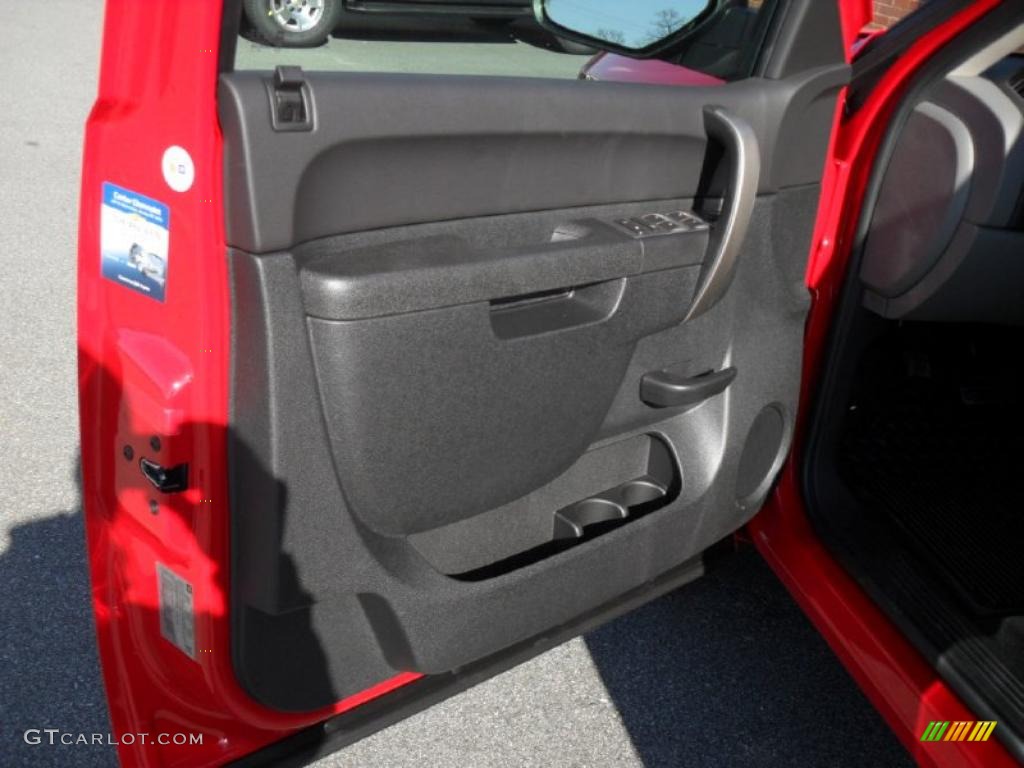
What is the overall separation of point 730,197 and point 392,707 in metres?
0.88

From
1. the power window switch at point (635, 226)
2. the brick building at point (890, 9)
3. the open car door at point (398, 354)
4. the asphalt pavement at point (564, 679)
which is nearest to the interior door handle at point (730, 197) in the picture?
the open car door at point (398, 354)

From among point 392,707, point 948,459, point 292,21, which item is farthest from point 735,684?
point 292,21

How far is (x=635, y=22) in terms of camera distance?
1.64m

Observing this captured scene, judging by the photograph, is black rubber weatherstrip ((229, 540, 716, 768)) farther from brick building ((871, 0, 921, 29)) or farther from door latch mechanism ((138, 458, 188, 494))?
brick building ((871, 0, 921, 29))

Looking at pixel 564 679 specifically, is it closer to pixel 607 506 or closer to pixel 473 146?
pixel 607 506

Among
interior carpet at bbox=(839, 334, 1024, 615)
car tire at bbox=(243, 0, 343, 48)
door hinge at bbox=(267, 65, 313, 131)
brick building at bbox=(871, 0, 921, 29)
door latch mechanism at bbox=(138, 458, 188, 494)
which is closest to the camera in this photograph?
door hinge at bbox=(267, 65, 313, 131)

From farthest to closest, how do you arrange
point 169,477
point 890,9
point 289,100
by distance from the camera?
point 890,9, point 169,477, point 289,100

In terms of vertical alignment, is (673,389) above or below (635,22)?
below

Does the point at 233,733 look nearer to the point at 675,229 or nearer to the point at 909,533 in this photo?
the point at 675,229

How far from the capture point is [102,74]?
1166 mm

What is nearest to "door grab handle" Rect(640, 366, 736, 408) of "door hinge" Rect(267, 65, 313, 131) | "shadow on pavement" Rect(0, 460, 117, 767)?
"door hinge" Rect(267, 65, 313, 131)

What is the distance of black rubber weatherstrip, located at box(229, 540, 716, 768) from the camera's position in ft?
4.88

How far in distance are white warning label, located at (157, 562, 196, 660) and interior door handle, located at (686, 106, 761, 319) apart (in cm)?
78

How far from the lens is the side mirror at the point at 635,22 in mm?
1625
